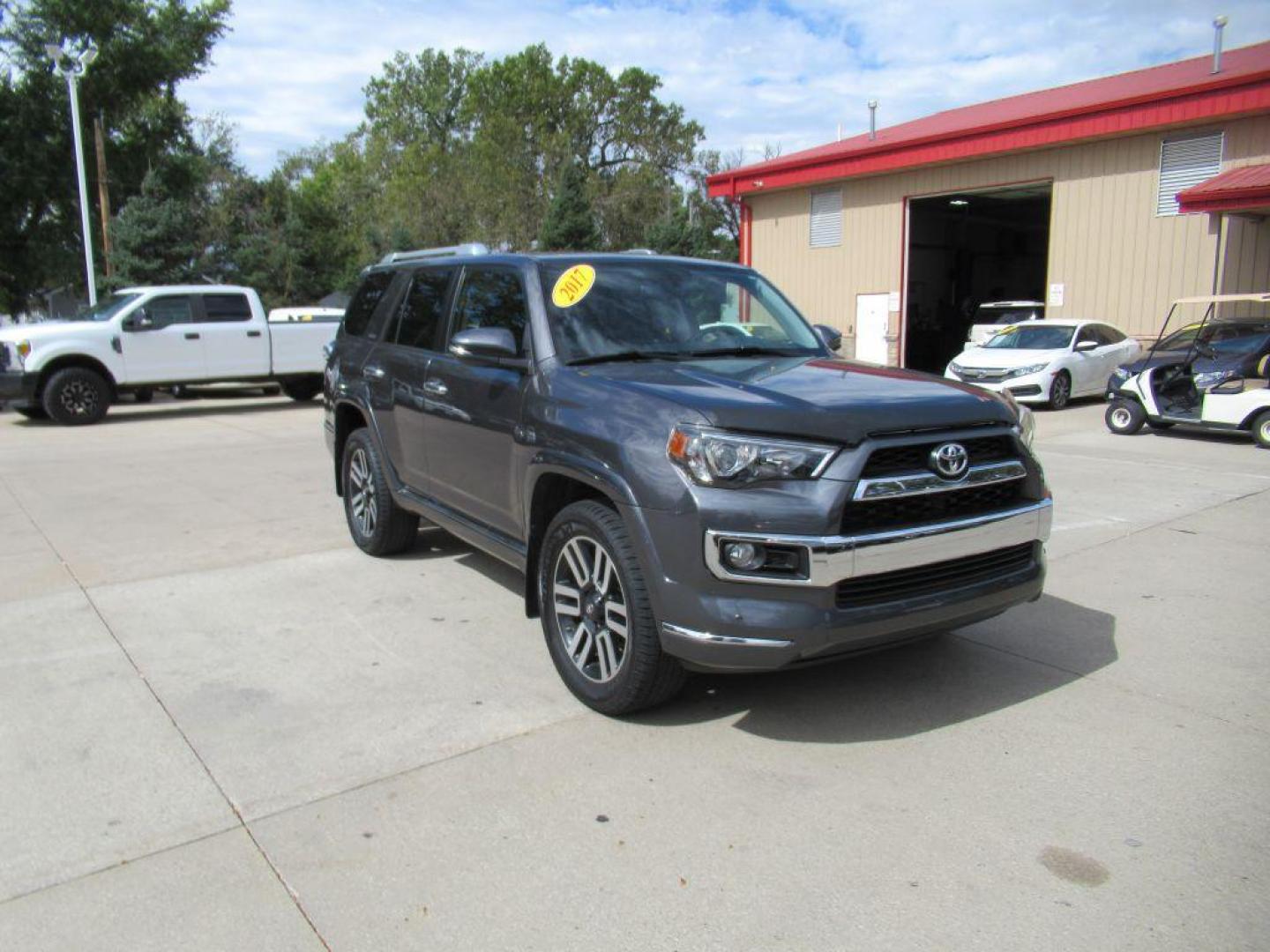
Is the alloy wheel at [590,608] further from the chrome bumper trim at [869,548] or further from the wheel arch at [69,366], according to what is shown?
the wheel arch at [69,366]

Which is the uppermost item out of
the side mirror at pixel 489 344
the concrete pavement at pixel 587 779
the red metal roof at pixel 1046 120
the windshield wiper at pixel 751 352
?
the red metal roof at pixel 1046 120

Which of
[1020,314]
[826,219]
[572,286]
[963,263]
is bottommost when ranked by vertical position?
[1020,314]

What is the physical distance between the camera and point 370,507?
20.2 feet

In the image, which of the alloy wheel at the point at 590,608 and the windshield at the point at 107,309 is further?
the windshield at the point at 107,309

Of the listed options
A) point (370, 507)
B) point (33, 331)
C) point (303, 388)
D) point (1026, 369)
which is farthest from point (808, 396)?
point (303, 388)

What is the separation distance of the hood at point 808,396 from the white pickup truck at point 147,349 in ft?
36.6

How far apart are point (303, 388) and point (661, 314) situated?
14.8m

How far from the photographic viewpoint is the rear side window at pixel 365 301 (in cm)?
625

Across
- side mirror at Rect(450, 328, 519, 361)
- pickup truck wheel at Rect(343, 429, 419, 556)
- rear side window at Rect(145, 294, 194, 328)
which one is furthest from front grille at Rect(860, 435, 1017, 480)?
rear side window at Rect(145, 294, 194, 328)

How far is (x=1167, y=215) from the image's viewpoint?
691 inches

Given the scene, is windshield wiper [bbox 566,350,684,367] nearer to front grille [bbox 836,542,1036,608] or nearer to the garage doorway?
front grille [bbox 836,542,1036,608]

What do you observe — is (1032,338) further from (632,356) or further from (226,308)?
(632,356)

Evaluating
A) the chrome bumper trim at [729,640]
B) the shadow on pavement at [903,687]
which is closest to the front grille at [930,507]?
the chrome bumper trim at [729,640]

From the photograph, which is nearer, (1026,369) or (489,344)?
(489,344)
